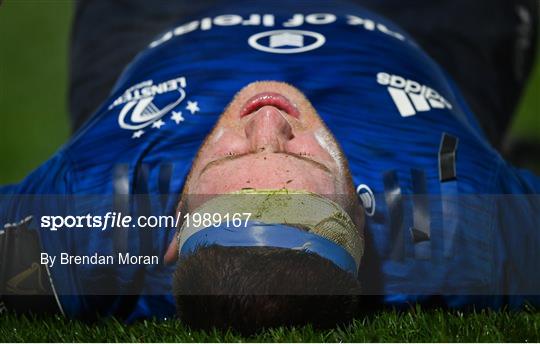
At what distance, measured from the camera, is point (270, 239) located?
1810mm

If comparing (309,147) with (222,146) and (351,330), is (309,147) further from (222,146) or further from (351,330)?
(351,330)

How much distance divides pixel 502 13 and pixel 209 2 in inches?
36.0

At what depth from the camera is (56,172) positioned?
2.22m

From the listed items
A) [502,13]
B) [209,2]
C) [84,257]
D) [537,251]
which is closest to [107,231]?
[84,257]

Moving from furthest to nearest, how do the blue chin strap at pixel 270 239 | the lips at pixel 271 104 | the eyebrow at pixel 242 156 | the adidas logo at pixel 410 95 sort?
1. the adidas logo at pixel 410 95
2. the lips at pixel 271 104
3. the eyebrow at pixel 242 156
4. the blue chin strap at pixel 270 239

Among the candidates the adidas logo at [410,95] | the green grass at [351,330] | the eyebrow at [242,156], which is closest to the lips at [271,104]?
the eyebrow at [242,156]

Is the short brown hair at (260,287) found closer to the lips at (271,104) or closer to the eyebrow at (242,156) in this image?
the eyebrow at (242,156)

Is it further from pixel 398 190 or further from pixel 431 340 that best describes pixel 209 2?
pixel 431 340

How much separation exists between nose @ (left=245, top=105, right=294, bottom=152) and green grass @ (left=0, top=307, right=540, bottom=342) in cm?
36

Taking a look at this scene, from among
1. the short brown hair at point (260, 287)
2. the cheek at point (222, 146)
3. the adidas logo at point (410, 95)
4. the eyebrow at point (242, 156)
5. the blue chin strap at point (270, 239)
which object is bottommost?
the short brown hair at point (260, 287)

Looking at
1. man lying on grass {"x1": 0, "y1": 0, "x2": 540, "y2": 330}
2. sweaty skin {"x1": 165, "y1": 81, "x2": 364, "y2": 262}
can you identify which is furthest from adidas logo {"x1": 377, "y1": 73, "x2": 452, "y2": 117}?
sweaty skin {"x1": 165, "y1": 81, "x2": 364, "y2": 262}

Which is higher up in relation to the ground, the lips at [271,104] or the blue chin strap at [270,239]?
the lips at [271,104]

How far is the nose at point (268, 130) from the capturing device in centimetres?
194

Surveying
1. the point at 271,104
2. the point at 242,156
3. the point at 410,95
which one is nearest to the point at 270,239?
the point at 242,156
